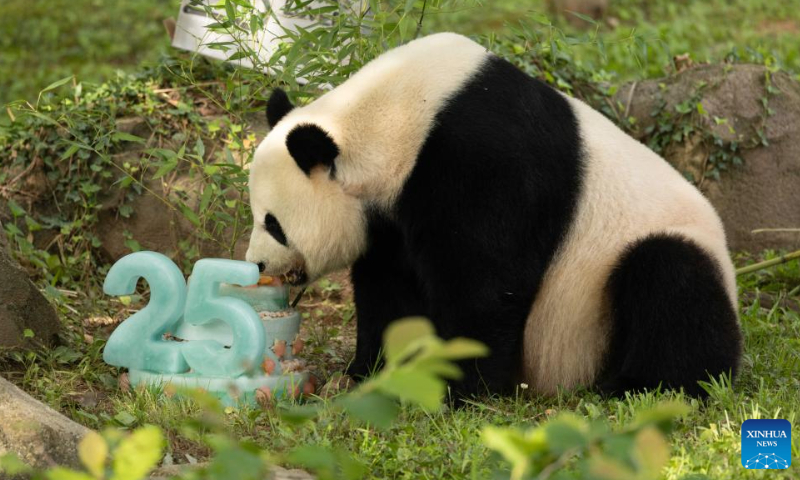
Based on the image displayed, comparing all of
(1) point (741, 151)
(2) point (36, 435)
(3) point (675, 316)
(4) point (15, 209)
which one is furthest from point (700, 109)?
(2) point (36, 435)

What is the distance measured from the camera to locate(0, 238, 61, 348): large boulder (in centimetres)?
425

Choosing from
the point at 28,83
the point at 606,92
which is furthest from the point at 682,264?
the point at 28,83

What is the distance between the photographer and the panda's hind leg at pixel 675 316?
375 centimetres

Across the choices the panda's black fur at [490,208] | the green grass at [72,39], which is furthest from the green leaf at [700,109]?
the green grass at [72,39]

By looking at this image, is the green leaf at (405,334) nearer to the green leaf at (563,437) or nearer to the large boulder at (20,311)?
the green leaf at (563,437)

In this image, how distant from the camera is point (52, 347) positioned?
4484 millimetres

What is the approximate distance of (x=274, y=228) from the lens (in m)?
3.92

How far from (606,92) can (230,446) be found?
18.3 ft

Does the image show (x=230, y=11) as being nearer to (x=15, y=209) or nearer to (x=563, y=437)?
(x=15, y=209)

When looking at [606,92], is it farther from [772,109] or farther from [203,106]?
[203,106]

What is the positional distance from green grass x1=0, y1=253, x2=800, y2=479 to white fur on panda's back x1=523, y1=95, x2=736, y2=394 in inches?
6.2

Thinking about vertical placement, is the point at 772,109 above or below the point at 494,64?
below

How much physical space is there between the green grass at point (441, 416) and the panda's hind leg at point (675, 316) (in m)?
0.11

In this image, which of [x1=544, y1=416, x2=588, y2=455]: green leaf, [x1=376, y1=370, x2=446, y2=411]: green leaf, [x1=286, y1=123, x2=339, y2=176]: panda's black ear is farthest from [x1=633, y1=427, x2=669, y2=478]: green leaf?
[x1=286, y1=123, x2=339, y2=176]: panda's black ear
